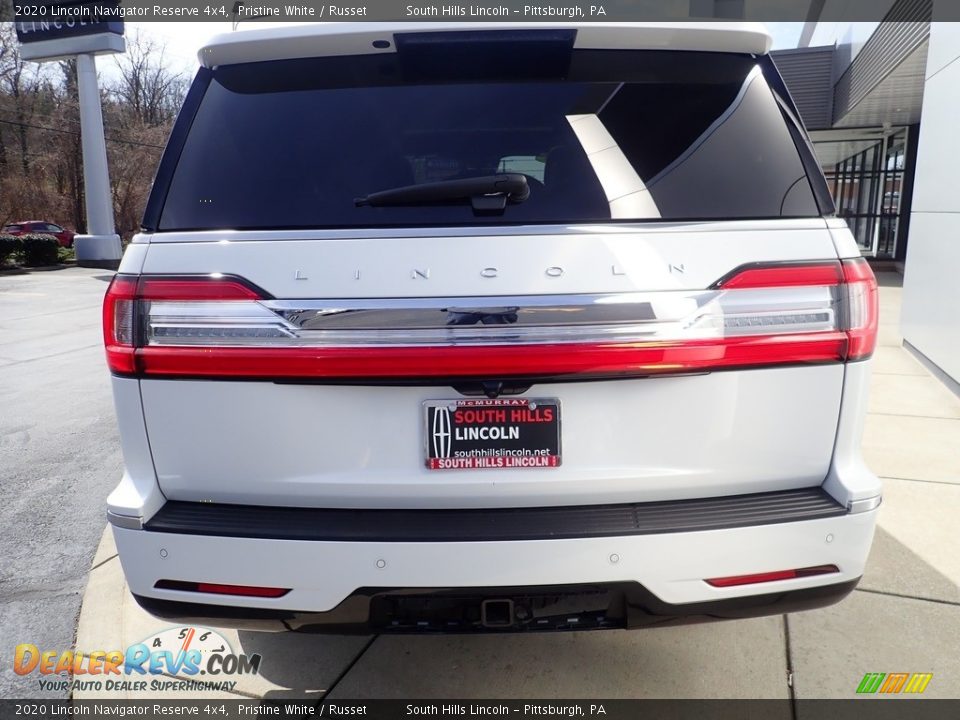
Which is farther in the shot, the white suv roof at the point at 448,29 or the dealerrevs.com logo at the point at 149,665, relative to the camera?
the dealerrevs.com logo at the point at 149,665

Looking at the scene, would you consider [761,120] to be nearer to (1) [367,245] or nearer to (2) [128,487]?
(1) [367,245]

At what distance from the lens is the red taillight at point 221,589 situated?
1.84 meters

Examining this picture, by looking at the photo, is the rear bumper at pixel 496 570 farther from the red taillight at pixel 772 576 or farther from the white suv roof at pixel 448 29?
the white suv roof at pixel 448 29

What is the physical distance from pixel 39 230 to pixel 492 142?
3551cm

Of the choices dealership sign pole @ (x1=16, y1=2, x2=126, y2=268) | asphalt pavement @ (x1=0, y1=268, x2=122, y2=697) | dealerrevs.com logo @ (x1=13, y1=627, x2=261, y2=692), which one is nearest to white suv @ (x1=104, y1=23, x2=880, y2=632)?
dealerrevs.com logo @ (x1=13, y1=627, x2=261, y2=692)

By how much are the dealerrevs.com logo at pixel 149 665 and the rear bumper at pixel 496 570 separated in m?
0.88

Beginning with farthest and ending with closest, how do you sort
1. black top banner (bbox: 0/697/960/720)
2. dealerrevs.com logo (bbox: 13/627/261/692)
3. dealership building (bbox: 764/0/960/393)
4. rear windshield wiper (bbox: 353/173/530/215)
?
dealership building (bbox: 764/0/960/393) → dealerrevs.com logo (bbox: 13/627/261/692) → black top banner (bbox: 0/697/960/720) → rear windshield wiper (bbox: 353/173/530/215)

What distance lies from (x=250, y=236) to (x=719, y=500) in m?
1.39

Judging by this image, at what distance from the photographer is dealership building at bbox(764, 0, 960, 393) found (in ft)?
22.8

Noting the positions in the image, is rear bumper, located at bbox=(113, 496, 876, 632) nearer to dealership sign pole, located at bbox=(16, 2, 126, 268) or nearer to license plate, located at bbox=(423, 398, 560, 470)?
license plate, located at bbox=(423, 398, 560, 470)

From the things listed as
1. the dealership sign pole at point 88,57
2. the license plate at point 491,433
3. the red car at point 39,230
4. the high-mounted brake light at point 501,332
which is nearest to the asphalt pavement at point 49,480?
the high-mounted brake light at point 501,332

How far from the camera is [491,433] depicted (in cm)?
181

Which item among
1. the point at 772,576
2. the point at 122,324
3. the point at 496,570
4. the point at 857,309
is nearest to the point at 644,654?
the point at 772,576

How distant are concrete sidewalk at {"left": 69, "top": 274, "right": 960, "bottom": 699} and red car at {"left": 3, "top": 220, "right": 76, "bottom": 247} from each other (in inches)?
1292
